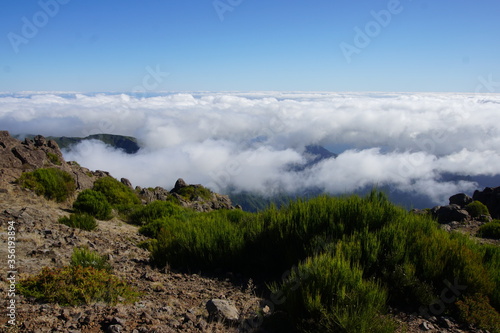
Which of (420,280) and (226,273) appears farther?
(226,273)

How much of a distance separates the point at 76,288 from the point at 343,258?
11.2ft

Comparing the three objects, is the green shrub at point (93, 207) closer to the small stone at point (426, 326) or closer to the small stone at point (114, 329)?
the small stone at point (114, 329)

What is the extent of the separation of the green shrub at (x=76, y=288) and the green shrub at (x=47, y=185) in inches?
398

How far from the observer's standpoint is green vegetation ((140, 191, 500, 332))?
3691 mm

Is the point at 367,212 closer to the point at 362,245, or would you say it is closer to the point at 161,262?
the point at 362,245

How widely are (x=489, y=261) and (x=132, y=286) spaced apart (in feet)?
19.1

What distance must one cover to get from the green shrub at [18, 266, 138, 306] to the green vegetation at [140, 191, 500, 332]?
6.42 ft

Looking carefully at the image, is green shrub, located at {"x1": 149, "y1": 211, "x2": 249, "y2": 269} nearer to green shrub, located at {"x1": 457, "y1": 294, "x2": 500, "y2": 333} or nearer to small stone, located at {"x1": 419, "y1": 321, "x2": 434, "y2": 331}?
small stone, located at {"x1": 419, "y1": 321, "x2": 434, "y2": 331}

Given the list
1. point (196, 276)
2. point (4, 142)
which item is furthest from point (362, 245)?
point (4, 142)

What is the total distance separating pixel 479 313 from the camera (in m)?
4.19

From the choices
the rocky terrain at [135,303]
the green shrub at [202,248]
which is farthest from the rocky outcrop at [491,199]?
the rocky terrain at [135,303]

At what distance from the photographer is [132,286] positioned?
4.92 m

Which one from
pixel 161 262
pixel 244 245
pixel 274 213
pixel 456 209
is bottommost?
pixel 456 209

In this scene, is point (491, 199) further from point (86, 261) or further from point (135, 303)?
point (86, 261)
